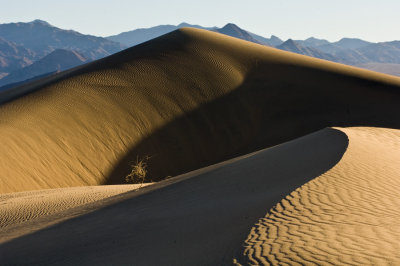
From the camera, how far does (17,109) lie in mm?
29062

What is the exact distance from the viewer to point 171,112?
3219 cm

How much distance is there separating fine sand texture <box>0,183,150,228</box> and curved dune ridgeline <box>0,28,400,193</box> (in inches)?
176

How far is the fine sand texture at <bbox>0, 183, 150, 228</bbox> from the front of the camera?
1302cm

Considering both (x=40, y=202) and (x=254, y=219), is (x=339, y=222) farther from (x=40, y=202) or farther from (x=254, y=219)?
(x=40, y=202)

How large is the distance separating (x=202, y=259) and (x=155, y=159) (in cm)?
2153

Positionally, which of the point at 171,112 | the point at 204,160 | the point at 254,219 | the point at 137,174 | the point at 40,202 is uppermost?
the point at 254,219

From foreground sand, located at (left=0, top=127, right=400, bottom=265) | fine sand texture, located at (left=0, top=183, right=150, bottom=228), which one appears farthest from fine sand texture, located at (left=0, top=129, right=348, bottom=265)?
fine sand texture, located at (left=0, top=183, right=150, bottom=228)

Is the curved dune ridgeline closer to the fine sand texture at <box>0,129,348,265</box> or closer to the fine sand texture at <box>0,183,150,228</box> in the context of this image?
the fine sand texture at <box>0,183,150,228</box>

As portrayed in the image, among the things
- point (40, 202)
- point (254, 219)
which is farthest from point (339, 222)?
point (40, 202)

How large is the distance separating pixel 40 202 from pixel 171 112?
18377 millimetres

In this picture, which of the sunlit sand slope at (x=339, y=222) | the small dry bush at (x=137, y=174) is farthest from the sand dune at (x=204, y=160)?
the small dry bush at (x=137, y=174)

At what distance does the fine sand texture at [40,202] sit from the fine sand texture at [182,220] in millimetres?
1177

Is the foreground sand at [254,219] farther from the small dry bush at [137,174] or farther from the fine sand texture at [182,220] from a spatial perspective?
the small dry bush at [137,174]

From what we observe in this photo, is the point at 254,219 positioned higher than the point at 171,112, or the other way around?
the point at 254,219
